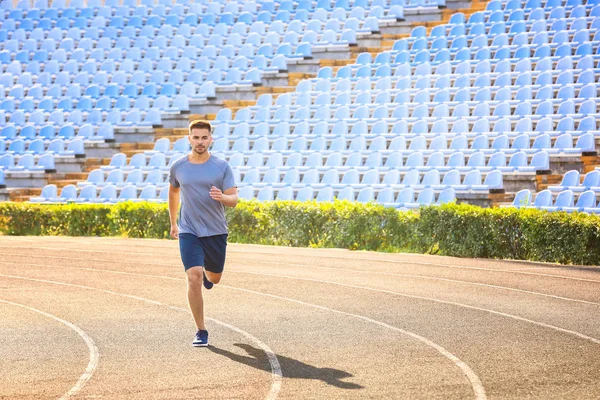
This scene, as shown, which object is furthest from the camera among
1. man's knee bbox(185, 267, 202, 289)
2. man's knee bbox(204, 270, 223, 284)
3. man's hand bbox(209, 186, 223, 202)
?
man's knee bbox(204, 270, 223, 284)

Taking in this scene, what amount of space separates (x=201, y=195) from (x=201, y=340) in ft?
4.44

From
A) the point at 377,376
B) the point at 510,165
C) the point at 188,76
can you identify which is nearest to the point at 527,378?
the point at 377,376

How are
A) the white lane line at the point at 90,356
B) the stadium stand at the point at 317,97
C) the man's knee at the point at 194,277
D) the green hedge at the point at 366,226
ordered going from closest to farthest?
the white lane line at the point at 90,356
the man's knee at the point at 194,277
the green hedge at the point at 366,226
the stadium stand at the point at 317,97

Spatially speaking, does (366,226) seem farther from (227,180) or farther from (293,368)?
(293,368)

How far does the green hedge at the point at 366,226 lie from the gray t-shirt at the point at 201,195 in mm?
9225

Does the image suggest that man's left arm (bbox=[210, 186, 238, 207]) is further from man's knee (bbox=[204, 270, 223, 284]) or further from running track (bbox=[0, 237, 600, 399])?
running track (bbox=[0, 237, 600, 399])

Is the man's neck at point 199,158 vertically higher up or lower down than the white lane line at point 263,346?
higher up

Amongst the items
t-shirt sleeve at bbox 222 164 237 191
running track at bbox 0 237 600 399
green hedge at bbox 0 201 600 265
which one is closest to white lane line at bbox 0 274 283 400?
running track at bbox 0 237 600 399

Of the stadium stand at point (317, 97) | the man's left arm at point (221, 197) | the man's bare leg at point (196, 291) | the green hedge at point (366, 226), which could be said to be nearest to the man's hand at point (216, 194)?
the man's left arm at point (221, 197)

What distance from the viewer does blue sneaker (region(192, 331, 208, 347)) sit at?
8047 mm

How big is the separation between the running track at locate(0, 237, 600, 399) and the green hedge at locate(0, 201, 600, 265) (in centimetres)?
88

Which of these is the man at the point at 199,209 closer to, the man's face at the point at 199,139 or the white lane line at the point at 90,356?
the man's face at the point at 199,139

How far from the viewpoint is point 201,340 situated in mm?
8055

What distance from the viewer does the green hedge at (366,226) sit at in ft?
52.0
